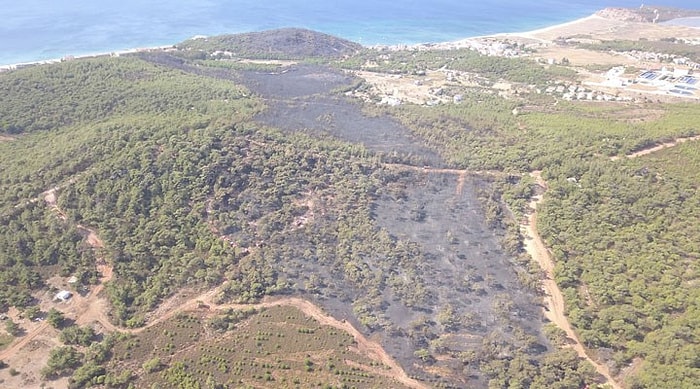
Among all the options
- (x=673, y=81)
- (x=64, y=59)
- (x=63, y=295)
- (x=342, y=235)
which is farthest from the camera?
(x=64, y=59)

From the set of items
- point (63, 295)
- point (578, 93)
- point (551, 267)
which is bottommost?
point (551, 267)

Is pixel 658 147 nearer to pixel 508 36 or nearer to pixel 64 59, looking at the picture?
pixel 508 36

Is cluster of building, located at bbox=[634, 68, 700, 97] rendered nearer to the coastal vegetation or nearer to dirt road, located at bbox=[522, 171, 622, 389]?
the coastal vegetation

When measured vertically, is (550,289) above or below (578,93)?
below

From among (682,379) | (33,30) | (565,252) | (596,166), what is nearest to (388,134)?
(596,166)

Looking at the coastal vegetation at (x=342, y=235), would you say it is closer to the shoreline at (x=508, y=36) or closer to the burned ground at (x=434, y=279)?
the burned ground at (x=434, y=279)

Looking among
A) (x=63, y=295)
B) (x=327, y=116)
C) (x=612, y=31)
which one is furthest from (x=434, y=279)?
(x=612, y=31)
